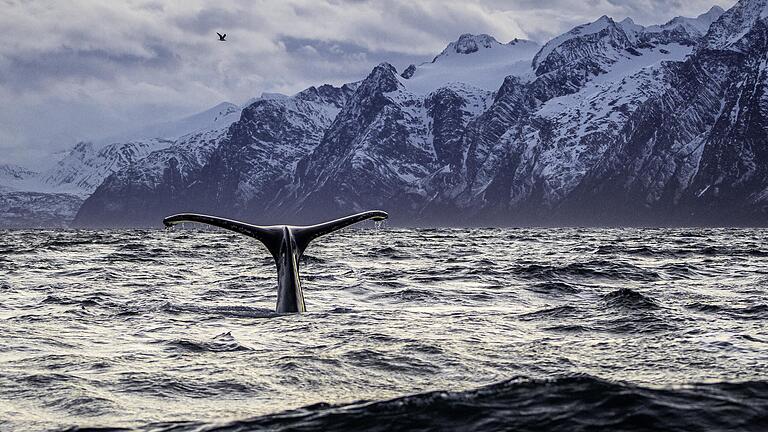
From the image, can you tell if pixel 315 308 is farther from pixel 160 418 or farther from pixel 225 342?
pixel 160 418

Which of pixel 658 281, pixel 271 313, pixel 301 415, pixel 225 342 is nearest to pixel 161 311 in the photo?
pixel 271 313

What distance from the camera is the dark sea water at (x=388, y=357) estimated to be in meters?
7.16

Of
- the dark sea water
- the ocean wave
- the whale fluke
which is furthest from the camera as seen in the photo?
the whale fluke

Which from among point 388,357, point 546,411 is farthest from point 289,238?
point 546,411

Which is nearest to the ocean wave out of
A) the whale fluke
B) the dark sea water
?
the dark sea water

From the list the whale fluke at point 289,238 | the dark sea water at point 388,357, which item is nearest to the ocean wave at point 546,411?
the dark sea water at point 388,357

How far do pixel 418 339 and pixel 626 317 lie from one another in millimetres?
4035

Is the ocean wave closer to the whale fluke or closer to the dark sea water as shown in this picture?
the dark sea water

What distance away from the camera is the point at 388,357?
1048 centimetres

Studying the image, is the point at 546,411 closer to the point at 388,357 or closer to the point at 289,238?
the point at 388,357

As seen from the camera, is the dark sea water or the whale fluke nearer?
the dark sea water

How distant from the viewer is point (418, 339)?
11797mm

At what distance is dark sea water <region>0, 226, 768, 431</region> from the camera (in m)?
7.16

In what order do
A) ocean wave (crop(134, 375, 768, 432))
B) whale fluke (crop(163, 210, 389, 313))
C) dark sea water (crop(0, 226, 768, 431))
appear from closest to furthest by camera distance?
ocean wave (crop(134, 375, 768, 432))
dark sea water (crop(0, 226, 768, 431))
whale fluke (crop(163, 210, 389, 313))
